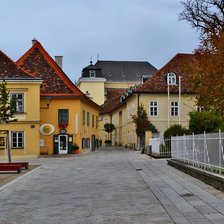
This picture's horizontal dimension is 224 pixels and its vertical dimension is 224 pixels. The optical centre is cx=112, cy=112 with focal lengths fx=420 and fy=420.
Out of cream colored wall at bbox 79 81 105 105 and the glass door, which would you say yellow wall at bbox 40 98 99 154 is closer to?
the glass door

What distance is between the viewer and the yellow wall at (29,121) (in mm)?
33594

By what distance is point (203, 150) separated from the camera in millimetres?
14797

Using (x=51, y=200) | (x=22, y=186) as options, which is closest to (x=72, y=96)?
(x=22, y=186)

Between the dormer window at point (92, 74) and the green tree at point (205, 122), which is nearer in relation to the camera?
the green tree at point (205, 122)

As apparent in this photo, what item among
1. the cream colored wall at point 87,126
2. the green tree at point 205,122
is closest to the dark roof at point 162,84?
the cream colored wall at point 87,126

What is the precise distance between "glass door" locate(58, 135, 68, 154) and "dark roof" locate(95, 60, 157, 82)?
60.1 m

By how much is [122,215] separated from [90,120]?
37.4 m

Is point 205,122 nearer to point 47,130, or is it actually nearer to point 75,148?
point 75,148

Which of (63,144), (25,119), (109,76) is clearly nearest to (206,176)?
(25,119)

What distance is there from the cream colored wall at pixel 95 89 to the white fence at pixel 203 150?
69.8 meters

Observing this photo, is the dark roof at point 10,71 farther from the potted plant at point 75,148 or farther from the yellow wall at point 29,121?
the potted plant at point 75,148

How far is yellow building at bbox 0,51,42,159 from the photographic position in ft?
110

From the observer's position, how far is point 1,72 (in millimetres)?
34031

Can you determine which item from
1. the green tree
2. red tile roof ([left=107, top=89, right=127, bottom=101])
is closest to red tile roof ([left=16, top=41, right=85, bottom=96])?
the green tree
